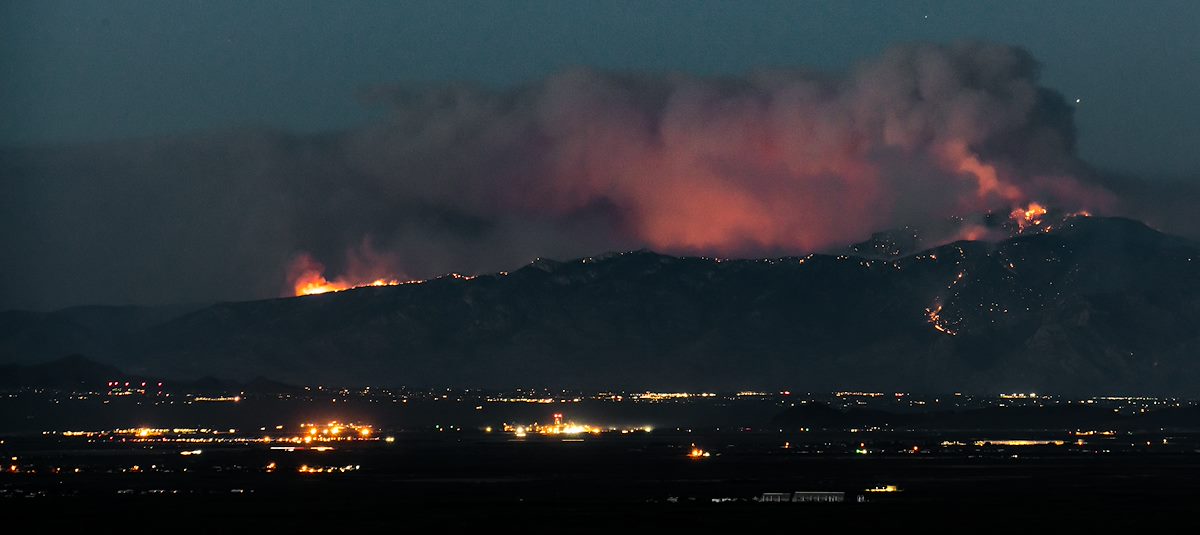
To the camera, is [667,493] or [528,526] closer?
[528,526]

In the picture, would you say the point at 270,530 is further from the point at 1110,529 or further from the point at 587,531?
the point at 1110,529

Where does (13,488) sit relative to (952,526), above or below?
above

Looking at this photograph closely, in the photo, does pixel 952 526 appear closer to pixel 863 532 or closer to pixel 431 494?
pixel 863 532

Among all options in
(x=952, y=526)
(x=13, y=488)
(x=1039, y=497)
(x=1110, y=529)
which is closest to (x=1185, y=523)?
(x=1110, y=529)

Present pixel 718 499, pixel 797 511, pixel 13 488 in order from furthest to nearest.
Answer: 1. pixel 13 488
2. pixel 718 499
3. pixel 797 511

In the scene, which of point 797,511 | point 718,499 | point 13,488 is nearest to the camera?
point 797,511

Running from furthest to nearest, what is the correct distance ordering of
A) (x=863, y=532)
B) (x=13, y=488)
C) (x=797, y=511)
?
(x=13, y=488), (x=797, y=511), (x=863, y=532)

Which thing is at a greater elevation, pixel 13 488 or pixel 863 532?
pixel 13 488

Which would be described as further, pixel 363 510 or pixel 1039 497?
pixel 1039 497

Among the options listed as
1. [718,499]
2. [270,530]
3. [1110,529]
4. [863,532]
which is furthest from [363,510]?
[1110,529]
